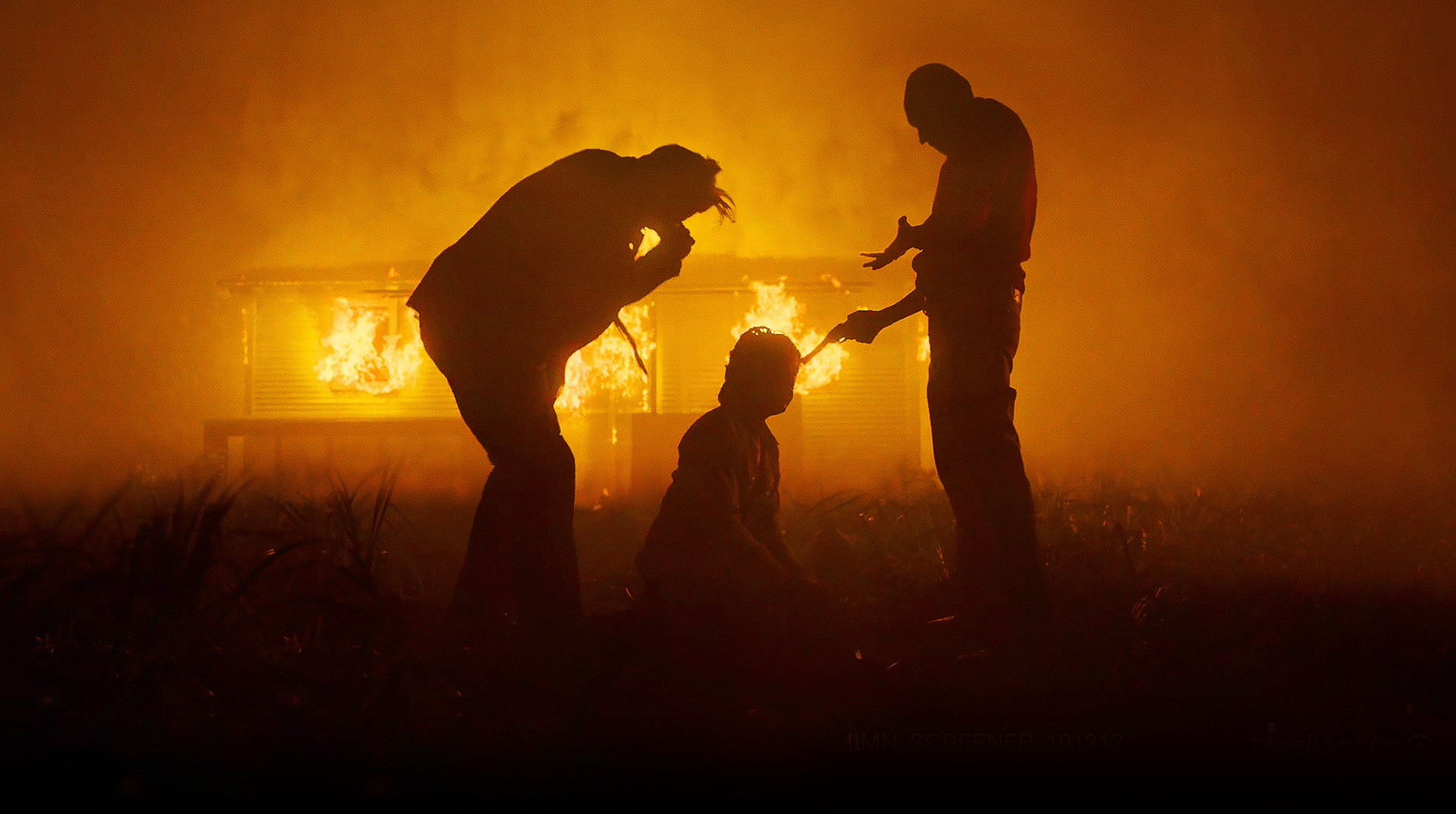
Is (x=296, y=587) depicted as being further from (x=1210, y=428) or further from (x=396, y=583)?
(x=1210, y=428)

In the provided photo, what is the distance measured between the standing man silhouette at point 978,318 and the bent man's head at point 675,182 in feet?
2.55

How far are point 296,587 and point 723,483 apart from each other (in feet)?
5.18

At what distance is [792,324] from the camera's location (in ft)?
33.9

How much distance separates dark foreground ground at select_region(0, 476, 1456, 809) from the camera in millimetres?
2115

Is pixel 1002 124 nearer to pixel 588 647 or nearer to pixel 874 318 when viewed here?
pixel 874 318

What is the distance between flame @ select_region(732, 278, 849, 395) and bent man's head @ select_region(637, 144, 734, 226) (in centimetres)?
677

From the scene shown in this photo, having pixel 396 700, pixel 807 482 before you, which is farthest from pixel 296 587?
pixel 807 482

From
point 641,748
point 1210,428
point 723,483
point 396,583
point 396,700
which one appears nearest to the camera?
point 641,748

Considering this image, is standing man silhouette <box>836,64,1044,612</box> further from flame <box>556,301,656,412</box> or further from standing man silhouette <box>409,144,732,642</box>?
flame <box>556,301,656,412</box>

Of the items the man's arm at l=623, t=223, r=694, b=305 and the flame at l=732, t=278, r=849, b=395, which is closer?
the man's arm at l=623, t=223, r=694, b=305

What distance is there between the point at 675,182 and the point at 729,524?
132cm

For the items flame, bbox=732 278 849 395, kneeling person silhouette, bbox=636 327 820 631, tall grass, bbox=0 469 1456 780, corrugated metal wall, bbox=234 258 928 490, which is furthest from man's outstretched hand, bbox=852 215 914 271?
corrugated metal wall, bbox=234 258 928 490

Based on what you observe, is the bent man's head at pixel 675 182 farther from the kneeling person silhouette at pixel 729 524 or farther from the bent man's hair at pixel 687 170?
the kneeling person silhouette at pixel 729 524

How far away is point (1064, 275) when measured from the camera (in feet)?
36.2
